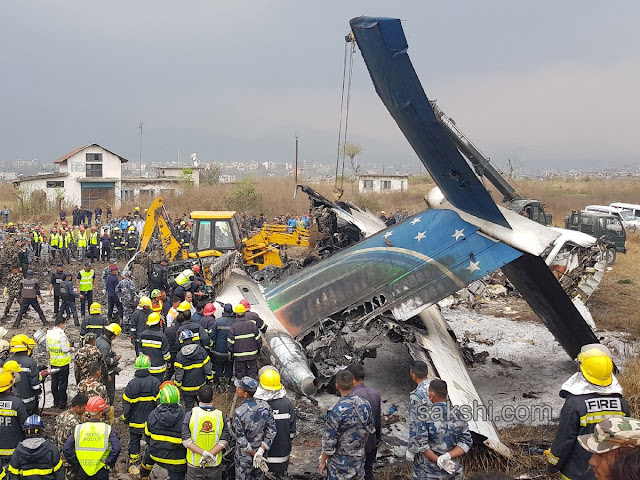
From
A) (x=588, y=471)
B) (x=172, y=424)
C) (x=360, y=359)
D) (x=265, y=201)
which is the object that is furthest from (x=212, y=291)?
(x=265, y=201)

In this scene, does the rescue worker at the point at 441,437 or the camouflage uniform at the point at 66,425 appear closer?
the rescue worker at the point at 441,437

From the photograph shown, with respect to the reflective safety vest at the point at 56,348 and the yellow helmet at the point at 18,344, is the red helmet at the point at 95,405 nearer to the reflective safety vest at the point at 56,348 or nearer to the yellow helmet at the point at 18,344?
the yellow helmet at the point at 18,344

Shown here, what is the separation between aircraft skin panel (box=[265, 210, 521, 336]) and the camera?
878 cm

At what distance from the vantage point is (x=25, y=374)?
784 cm

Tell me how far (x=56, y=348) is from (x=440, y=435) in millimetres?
7146

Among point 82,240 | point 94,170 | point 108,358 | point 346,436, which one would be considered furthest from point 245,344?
point 94,170

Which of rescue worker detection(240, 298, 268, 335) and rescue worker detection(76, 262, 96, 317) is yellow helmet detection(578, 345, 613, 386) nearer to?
rescue worker detection(240, 298, 268, 335)

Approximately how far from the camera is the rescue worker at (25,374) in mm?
7820

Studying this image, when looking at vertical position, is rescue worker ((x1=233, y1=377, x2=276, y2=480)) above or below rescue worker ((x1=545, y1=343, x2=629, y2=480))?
below

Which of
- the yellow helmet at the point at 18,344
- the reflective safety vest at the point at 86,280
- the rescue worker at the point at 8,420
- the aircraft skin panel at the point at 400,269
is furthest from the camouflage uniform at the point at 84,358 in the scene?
the reflective safety vest at the point at 86,280

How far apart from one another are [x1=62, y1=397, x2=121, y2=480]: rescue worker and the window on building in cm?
4504

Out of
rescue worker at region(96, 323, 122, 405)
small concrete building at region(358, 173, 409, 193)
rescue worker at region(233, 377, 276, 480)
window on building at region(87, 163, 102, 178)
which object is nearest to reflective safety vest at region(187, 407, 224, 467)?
rescue worker at region(233, 377, 276, 480)

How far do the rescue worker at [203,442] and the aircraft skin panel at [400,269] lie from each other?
3.76 m

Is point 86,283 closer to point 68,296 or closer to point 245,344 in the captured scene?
point 68,296
